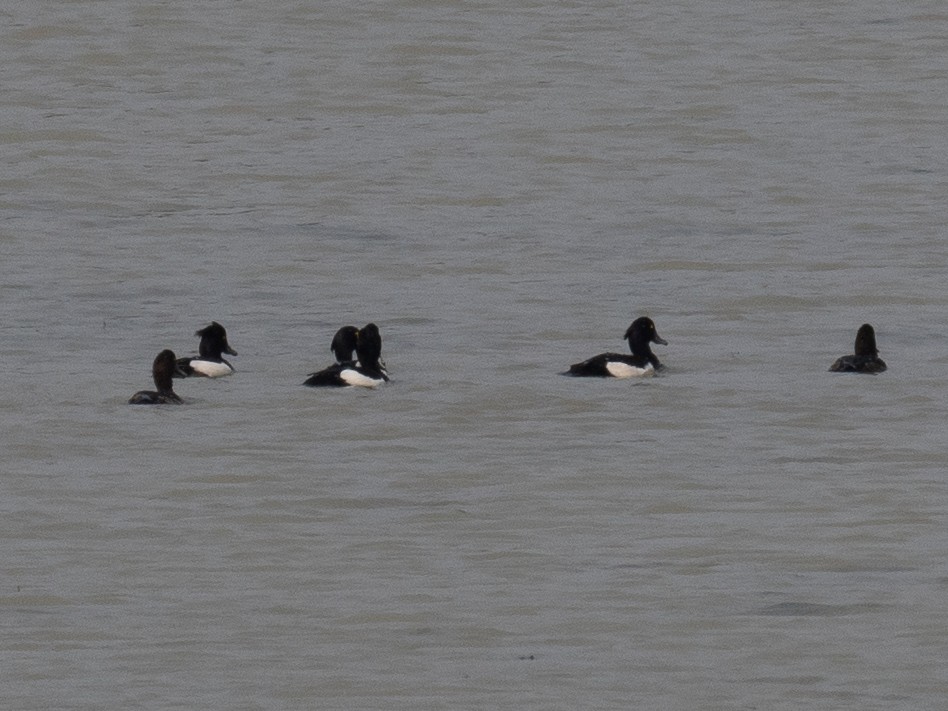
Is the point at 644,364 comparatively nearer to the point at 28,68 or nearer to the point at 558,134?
the point at 558,134

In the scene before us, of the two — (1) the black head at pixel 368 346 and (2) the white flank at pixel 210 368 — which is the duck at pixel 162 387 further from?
(1) the black head at pixel 368 346

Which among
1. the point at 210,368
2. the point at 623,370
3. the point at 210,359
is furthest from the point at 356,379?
the point at 623,370

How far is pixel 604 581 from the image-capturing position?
11.4 metres

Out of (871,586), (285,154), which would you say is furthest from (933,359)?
(285,154)

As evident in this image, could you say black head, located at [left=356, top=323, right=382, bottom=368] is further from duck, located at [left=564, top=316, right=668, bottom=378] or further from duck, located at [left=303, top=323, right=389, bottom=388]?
duck, located at [left=564, top=316, right=668, bottom=378]

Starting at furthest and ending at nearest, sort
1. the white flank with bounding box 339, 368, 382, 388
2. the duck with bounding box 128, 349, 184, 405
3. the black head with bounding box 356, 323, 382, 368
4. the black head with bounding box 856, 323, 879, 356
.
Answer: the black head with bounding box 856, 323, 879, 356 → the black head with bounding box 356, 323, 382, 368 → the white flank with bounding box 339, 368, 382, 388 → the duck with bounding box 128, 349, 184, 405

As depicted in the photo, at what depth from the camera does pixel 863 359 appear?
17172mm

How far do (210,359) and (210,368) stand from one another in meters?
0.18

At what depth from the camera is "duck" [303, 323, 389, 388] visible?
54.7 ft

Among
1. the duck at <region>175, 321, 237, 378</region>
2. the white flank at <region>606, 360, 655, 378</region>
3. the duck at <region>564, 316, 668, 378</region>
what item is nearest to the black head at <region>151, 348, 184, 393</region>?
the duck at <region>175, 321, 237, 378</region>

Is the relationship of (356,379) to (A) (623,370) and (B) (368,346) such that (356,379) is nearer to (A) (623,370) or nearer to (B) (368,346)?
(B) (368,346)

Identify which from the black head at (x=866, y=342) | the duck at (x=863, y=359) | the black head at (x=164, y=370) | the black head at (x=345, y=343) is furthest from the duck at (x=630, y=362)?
the black head at (x=164, y=370)

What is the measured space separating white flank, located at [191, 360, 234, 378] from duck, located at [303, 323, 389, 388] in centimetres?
62

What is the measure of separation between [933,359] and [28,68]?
20.7 meters
